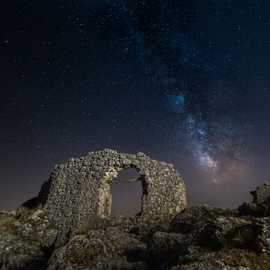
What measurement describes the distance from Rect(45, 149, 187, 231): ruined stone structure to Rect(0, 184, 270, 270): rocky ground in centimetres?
169

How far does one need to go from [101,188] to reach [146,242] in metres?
10.1

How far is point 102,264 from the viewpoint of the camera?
10273 mm

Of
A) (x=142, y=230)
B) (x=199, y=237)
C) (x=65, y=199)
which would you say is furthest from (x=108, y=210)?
(x=199, y=237)

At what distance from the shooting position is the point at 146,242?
527 inches

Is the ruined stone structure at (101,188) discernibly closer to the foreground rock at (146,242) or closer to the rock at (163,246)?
the foreground rock at (146,242)

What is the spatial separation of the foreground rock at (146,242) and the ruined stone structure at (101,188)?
0.23m

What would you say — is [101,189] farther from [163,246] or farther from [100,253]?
[163,246]

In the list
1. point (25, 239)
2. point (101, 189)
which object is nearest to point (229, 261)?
point (25, 239)

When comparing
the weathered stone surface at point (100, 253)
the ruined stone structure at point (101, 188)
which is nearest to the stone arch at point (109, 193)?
the ruined stone structure at point (101, 188)

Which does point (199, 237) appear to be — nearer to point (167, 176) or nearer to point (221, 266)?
→ point (221, 266)

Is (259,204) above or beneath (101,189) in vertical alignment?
beneath

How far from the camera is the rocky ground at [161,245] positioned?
21.9 ft

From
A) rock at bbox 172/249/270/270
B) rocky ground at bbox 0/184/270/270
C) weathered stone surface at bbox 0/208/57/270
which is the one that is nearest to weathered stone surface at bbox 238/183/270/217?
rocky ground at bbox 0/184/270/270

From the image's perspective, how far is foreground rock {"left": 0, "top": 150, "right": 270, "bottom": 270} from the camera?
22.1 ft
